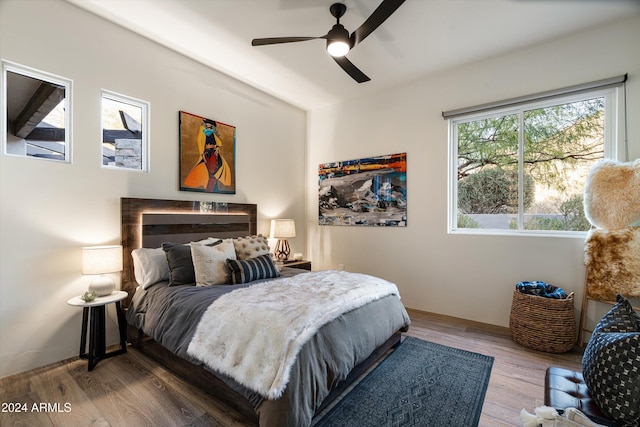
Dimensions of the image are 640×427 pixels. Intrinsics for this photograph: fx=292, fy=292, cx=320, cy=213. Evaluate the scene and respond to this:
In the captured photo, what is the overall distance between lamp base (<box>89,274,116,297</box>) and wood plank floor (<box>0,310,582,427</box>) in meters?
0.58

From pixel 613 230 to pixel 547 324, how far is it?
997 millimetres

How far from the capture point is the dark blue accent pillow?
1.10m

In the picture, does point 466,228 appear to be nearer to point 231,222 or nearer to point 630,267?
point 630,267

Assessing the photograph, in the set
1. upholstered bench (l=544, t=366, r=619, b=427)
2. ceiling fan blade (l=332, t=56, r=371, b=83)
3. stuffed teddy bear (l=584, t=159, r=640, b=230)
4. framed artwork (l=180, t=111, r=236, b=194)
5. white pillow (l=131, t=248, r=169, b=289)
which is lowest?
upholstered bench (l=544, t=366, r=619, b=427)

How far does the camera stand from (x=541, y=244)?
2996 mm

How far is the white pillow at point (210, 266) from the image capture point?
2.61m

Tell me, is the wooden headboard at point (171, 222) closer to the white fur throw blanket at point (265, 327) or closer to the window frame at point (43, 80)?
the window frame at point (43, 80)

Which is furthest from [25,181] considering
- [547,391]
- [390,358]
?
[547,391]

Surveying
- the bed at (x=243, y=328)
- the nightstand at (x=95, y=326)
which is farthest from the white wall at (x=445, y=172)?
the nightstand at (x=95, y=326)

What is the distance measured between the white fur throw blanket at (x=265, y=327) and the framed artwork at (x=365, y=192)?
183cm

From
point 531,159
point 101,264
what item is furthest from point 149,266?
point 531,159

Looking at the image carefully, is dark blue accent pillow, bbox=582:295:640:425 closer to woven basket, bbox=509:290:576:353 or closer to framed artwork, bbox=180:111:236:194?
woven basket, bbox=509:290:576:353

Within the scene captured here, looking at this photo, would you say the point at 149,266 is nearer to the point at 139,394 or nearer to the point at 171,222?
the point at 171,222

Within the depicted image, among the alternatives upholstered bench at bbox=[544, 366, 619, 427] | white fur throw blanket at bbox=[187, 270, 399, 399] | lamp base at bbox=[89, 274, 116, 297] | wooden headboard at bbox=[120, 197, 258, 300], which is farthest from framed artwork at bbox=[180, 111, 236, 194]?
upholstered bench at bbox=[544, 366, 619, 427]
